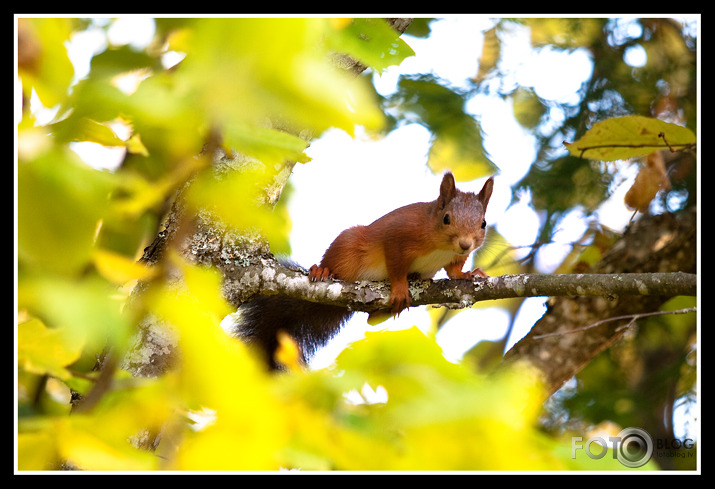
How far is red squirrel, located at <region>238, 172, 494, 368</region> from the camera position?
321 centimetres

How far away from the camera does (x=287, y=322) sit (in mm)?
3357

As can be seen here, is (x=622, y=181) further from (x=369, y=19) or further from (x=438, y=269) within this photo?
(x=369, y=19)

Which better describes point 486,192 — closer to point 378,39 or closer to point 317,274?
point 317,274

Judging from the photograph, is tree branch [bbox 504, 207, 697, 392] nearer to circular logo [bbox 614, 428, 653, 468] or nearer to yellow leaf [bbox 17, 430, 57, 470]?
circular logo [bbox 614, 428, 653, 468]

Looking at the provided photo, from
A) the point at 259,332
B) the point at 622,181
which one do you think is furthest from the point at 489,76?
the point at 259,332

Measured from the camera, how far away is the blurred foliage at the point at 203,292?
0.57 metres

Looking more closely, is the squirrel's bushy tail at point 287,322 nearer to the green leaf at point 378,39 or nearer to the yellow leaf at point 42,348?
the green leaf at point 378,39

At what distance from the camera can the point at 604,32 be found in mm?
4133

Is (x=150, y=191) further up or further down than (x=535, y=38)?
further down

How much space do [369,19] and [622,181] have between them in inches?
121

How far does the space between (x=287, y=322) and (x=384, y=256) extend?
2.02ft

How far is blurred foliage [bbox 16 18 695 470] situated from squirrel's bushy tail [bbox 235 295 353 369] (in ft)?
7.13

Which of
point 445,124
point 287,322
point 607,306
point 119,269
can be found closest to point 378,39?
point 119,269

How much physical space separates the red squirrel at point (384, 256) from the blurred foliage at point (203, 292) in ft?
7.06
